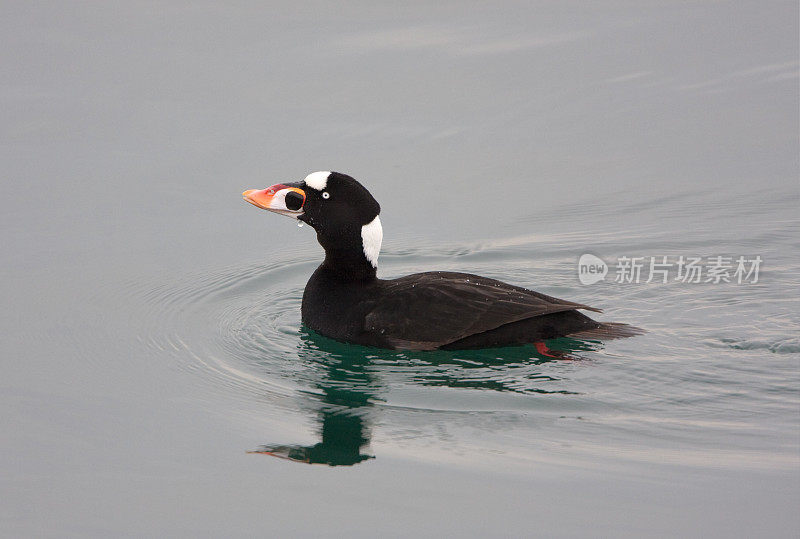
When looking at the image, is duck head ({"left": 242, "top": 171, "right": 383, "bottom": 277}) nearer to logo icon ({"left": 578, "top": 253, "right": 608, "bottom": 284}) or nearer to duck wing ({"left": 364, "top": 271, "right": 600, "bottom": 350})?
duck wing ({"left": 364, "top": 271, "right": 600, "bottom": 350})

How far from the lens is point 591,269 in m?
8.10

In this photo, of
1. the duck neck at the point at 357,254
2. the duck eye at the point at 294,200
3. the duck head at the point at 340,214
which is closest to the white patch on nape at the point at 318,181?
the duck head at the point at 340,214

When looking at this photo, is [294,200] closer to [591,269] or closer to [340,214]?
[340,214]

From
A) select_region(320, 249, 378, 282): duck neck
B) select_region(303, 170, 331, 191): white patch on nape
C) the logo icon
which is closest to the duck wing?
select_region(320, 249, 378, 282): duck neck

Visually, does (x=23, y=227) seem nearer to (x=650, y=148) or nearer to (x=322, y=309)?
(x=322, y=309)

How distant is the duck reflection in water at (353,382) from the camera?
559 cm

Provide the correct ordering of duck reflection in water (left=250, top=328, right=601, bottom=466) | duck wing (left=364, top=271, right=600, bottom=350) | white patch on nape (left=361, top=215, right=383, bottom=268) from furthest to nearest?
white patch on nape (left=361, top=215, right=383, bottom=268)
duck wing (left=364, top=271, right=600, bottom=350)
duck reflection in water (left=250, top=328, right=601, bottom=466)

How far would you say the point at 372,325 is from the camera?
684cm

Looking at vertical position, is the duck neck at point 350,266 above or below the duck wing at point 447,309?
above

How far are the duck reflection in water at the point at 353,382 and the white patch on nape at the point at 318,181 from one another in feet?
3.16

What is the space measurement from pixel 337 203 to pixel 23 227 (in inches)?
112

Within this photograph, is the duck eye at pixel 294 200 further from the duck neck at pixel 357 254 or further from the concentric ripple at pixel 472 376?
the concentric ripple at pixel 472 376

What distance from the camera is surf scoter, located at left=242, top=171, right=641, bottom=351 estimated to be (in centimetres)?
671

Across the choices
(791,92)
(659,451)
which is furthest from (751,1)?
(659,451)
